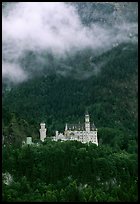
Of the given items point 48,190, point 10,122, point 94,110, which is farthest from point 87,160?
point 94,110

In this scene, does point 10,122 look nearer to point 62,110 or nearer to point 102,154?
point 102,154

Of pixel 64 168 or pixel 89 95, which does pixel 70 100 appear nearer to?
pixel 89 95

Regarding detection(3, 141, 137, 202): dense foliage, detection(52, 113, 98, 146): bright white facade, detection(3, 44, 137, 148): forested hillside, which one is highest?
detection(3, 44, 137, 148): forested hillside

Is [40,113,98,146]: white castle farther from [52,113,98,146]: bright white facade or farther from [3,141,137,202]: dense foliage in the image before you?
[3,141,137,202]: dense foliage

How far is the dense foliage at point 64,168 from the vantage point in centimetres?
2966

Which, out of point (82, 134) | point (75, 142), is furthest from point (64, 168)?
point (82, 134)

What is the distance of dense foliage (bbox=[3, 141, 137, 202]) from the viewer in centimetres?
2966

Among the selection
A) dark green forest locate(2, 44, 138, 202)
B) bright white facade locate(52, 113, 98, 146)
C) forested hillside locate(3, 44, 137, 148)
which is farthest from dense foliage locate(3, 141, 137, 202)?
forested hillside locate(3, 44, 137, 148)

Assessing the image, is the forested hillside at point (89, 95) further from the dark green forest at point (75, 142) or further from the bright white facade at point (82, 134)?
the bright white facade at point (82, 134)

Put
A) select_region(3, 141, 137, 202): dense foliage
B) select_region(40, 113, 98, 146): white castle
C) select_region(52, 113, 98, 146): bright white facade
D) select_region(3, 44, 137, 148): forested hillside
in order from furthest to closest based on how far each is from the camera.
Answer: select_region(3, 44, 137, 148): forested hillside
select_region(52, 113, 98, 146): bright white facade
select_region(40, 113, 98, 146): white castle
select_region(3, 141, 137, 202): dense foliage

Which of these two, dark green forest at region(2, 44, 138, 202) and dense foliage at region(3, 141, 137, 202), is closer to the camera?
dark green forest at region(2, 44, 138, 202)

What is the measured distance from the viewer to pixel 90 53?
9050cm

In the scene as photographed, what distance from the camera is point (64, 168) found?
108 ft

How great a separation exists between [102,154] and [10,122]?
9405 millimetres
